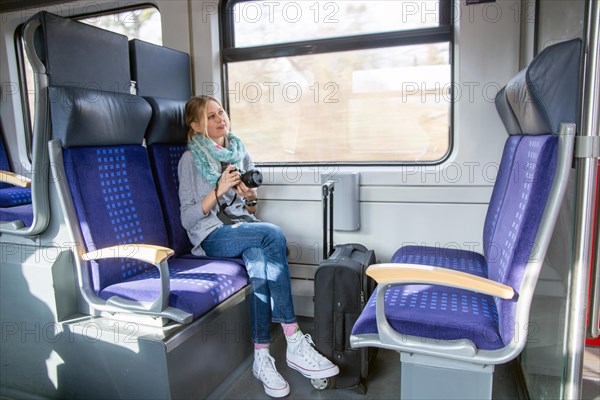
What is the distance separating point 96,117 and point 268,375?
4.73ft

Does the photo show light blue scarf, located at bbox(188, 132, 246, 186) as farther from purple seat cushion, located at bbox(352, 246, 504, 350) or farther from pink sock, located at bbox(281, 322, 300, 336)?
purple seat cushion, located at bbox(352, 246, 504, 350)

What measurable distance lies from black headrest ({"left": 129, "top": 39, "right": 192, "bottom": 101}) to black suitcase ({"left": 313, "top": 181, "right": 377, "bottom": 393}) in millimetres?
1434

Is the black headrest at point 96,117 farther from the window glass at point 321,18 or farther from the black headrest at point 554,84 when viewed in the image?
the black headrest at point 554,84

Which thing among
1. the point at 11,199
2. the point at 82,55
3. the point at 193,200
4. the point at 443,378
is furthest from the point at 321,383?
the point at 11,199

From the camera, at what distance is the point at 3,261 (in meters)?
2.16

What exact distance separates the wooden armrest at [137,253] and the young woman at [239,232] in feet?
1.96

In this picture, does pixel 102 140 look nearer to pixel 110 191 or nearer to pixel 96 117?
pixel 96 117

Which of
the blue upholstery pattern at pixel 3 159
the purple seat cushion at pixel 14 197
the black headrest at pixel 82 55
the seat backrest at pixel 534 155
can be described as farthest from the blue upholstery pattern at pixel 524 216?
the blue upholstery pattern at pixel 3 159

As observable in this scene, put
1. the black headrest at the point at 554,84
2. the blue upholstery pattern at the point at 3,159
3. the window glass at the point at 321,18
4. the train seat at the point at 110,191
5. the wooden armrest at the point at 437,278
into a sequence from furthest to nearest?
the blue upholstery pattern at the point at 3,159, the window glass at the point at 321,18, the train seat at the point at 110,191, the wooden armrest at the point at 437,278, the black headrest at the point at 554,84

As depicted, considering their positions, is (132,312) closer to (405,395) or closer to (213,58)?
(405,395)

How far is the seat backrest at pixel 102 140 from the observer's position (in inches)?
77.1

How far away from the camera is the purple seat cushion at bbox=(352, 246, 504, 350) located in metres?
1.51

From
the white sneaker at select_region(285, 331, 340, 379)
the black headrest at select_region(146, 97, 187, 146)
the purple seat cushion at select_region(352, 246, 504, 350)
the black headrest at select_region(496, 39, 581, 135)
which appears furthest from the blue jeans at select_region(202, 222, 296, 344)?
the black headrest at select_region(496, 39, 581, 135)

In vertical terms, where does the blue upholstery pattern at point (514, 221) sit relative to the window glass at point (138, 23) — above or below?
below
